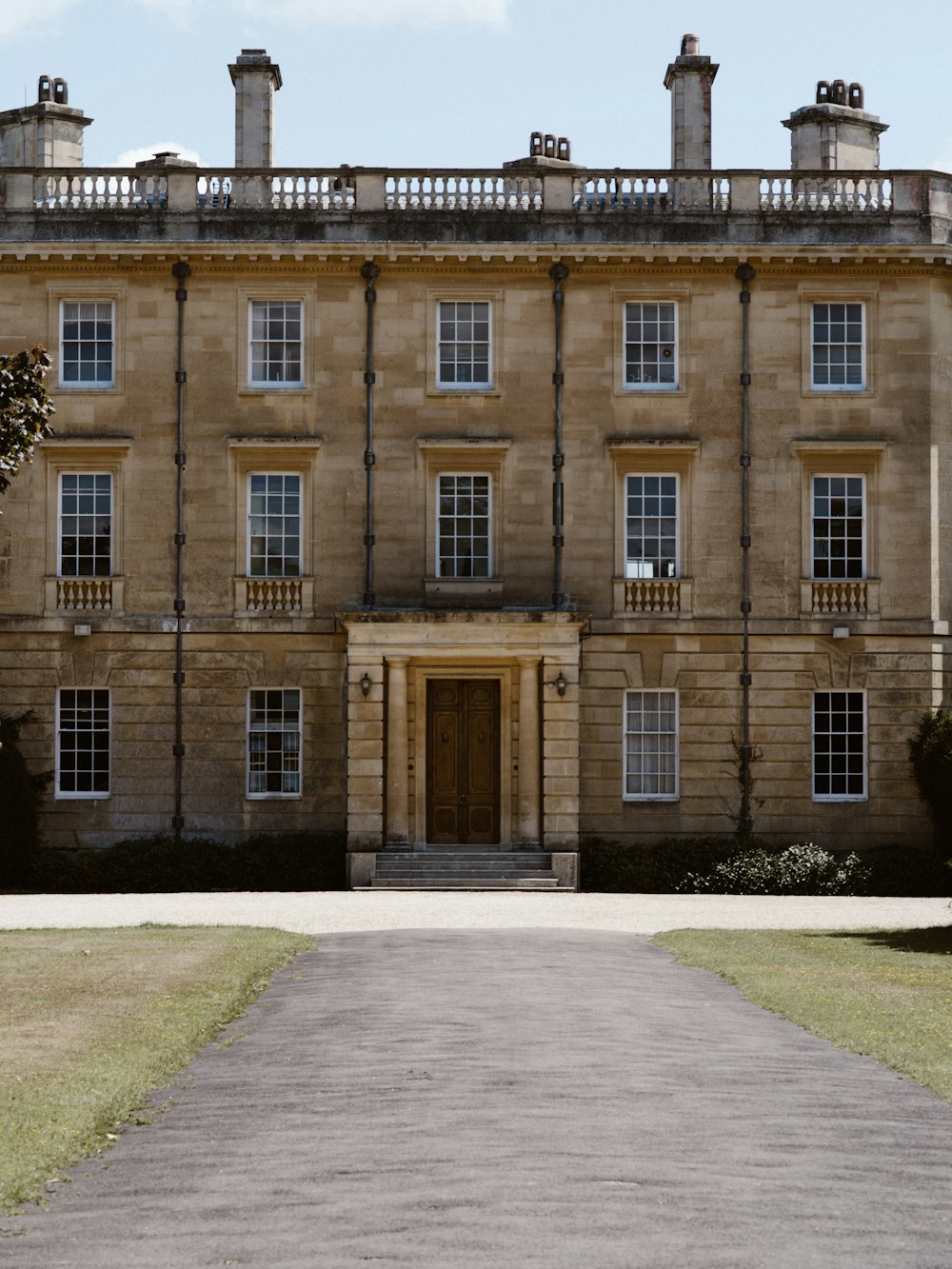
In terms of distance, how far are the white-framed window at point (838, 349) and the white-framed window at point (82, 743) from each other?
1427 cm

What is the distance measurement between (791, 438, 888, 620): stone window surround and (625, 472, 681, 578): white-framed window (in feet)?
7.54

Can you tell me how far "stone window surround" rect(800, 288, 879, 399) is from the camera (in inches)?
1414

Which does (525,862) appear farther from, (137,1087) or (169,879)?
(137,1087)

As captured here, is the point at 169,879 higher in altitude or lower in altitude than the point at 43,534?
lower

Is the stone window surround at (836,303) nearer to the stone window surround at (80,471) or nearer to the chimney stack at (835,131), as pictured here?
the chimney stack at (835,131)

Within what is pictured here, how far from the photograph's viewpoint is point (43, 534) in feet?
117

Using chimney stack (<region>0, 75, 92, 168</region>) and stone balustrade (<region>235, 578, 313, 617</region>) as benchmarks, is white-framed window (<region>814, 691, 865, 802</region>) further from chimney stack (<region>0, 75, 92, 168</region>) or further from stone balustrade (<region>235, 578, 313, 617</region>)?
chimney stack (<region>0, 75, 92, 168</region>)

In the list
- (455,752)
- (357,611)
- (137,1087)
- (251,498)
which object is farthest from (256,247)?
(137,1087)

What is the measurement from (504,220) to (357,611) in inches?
307

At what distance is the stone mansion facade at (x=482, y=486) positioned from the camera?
35531mm

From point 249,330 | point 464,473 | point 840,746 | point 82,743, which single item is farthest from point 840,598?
point 82,743

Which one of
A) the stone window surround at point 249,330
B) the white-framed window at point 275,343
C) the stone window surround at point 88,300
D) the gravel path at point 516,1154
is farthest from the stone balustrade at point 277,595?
the gravel path at point 516,1154

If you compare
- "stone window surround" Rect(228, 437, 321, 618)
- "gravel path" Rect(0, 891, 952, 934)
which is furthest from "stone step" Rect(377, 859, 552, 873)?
"stone window surround" Rect(228, 437, 321, 618)

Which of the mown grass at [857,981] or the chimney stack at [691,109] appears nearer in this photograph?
the mown grass at [857,981]
